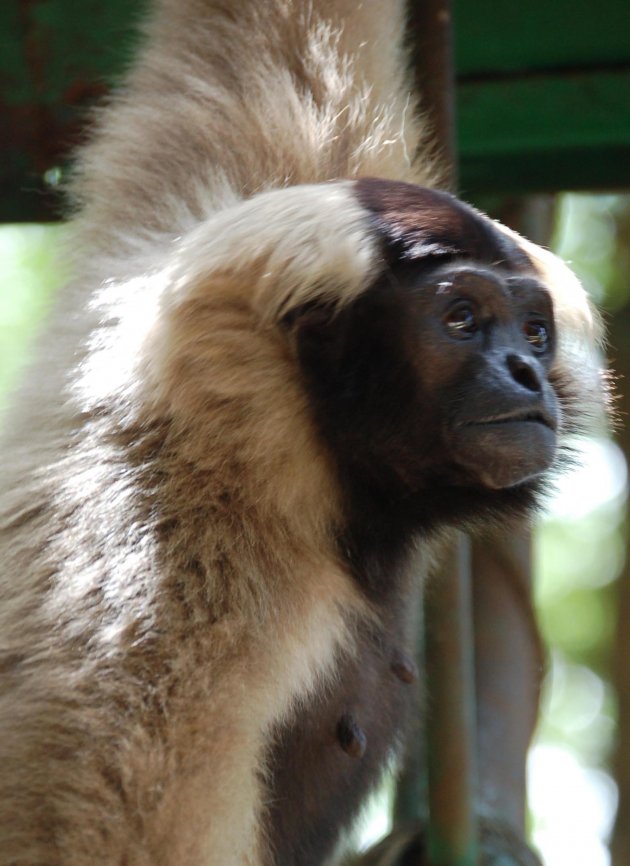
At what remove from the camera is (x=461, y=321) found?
148 inches

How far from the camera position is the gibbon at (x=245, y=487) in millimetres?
3361

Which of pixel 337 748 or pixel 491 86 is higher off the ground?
pixel 491 86

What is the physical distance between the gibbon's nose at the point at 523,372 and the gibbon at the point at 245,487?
11mm

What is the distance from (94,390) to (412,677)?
1.53 metres

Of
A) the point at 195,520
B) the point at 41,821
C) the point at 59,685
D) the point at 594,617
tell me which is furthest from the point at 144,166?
the point at 594,617

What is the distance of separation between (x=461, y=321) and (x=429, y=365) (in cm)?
17

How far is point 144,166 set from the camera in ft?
14.7

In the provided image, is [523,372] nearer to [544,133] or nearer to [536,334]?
[536,334]

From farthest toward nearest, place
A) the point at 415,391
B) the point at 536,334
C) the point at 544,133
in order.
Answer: the point at 544,133
the point at 536,334
the point at 415,391

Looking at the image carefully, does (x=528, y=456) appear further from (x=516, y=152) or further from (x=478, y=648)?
(x=516, y=152)

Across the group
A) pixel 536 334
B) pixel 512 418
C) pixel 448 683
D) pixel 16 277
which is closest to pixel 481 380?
pixel 512 418

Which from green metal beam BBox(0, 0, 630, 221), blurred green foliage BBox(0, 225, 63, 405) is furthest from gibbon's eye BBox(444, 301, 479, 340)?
blurred green foliage BBox(0, 225, 63, 405)

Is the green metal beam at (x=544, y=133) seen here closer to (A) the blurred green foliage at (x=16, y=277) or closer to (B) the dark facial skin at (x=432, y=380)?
(B) the dark facial skin at (x=432, y=380)

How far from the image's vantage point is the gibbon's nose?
3701 mm
